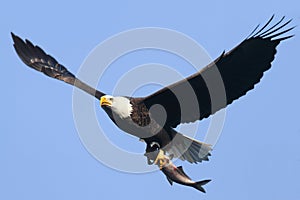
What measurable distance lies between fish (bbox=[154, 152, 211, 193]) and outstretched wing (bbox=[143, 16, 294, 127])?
0.55m

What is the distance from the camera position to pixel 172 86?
887cm

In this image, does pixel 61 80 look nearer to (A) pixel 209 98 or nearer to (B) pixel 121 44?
(B) pixel 121 44

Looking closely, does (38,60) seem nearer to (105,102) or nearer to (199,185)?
(105,102)

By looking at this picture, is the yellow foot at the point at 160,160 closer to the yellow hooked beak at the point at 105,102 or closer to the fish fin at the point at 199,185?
the yellow hooked beak at the point at 105,102

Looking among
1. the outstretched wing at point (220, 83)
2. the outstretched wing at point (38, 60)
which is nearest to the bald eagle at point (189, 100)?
the outstretched wing at point (220, 83)

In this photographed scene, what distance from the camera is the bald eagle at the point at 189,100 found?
28.1 feet

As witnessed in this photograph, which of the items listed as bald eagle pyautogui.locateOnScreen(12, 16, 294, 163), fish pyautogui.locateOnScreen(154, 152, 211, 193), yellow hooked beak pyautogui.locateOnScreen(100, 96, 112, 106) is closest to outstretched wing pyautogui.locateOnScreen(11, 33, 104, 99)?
bald eagle pyautogui.locateOnScreen(12, 16, 294, 163)

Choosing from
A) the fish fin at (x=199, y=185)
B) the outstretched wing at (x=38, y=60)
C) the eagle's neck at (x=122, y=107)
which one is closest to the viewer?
the fish fin at (x=199, y=185)

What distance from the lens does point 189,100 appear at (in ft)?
30.4

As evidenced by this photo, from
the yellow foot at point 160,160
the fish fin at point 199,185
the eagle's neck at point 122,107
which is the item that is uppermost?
the eagle's neck at point 122,107

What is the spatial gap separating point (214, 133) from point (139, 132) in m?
0.87

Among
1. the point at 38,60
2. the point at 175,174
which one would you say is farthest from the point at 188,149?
the point at 38,60

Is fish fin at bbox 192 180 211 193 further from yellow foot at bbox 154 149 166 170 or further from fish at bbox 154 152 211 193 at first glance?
yellow foot at bbox 154 149 166 170

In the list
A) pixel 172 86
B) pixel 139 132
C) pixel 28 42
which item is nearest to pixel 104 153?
pixel 139 132
